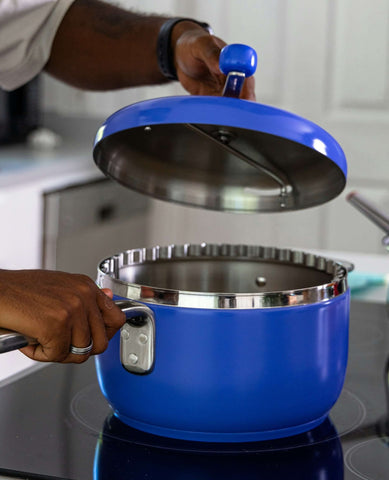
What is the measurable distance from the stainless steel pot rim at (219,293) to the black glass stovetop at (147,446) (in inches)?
5.3

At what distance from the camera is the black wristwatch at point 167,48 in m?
1.17

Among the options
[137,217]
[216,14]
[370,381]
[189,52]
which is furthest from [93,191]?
[370,381]

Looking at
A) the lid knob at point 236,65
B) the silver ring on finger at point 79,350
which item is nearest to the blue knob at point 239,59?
the lid knob at point 236,65

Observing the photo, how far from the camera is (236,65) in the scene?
31.6 inches

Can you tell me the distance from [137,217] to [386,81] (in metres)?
0.97

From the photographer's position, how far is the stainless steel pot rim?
725mm

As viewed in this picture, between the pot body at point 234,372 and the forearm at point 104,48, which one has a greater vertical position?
the forearm at point 104,48

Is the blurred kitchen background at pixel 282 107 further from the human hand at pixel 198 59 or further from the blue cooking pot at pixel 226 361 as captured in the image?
the blue cooking pot at pixel 226 361

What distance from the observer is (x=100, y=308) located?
693mm

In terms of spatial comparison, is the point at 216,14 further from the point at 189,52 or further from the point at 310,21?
the point at 189,52

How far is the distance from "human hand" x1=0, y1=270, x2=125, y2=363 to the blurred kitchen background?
6.37 feet

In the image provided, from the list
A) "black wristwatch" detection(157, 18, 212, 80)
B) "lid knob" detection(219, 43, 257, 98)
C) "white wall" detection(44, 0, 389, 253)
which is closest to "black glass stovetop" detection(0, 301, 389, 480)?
"lid knob" detection(219, 43, 257, 98)

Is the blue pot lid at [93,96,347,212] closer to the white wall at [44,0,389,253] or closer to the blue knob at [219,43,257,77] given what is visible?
the blue knob at [219,43,257,77]

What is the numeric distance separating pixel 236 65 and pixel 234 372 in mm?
284
